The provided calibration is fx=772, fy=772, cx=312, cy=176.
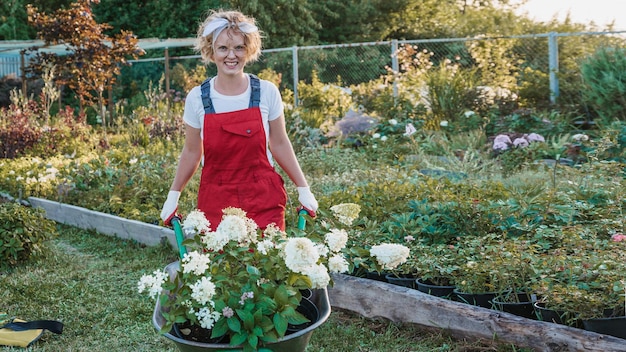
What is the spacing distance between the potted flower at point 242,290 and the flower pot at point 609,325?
56.5 inches

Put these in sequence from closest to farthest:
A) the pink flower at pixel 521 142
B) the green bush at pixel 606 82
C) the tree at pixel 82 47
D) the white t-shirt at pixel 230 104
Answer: the white t-shirt at pixel 230 104
the pink flower at pixel 521 142
the green bush at pixel 606 82
the tree at pixel 82 47

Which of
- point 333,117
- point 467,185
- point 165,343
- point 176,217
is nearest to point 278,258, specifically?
point 176,217

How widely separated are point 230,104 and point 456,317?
146cm

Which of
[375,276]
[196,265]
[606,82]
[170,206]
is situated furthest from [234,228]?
[606,82]

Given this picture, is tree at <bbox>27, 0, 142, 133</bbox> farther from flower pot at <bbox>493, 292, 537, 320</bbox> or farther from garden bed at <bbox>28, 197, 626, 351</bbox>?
flower pot at <bbox>493, 292, 537, 320</bbox>

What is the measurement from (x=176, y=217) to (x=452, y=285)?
1.74 meters

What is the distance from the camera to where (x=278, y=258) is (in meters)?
2.42

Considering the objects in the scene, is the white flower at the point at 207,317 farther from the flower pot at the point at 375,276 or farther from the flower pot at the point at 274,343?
the flower pot at the point at 375,276

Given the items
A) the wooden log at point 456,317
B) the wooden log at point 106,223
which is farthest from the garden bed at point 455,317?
the wooden log at point 106,223

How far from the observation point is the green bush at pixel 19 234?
5.62 metres

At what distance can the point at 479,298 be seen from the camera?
3.89 meters

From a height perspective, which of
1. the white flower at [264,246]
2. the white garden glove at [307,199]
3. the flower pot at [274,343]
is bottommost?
the flower pot at [274,343]

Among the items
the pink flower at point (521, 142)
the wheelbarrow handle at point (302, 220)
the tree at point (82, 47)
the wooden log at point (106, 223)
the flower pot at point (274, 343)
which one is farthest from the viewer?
the tree at point (82, 47)

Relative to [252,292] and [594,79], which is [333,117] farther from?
[252,292]
